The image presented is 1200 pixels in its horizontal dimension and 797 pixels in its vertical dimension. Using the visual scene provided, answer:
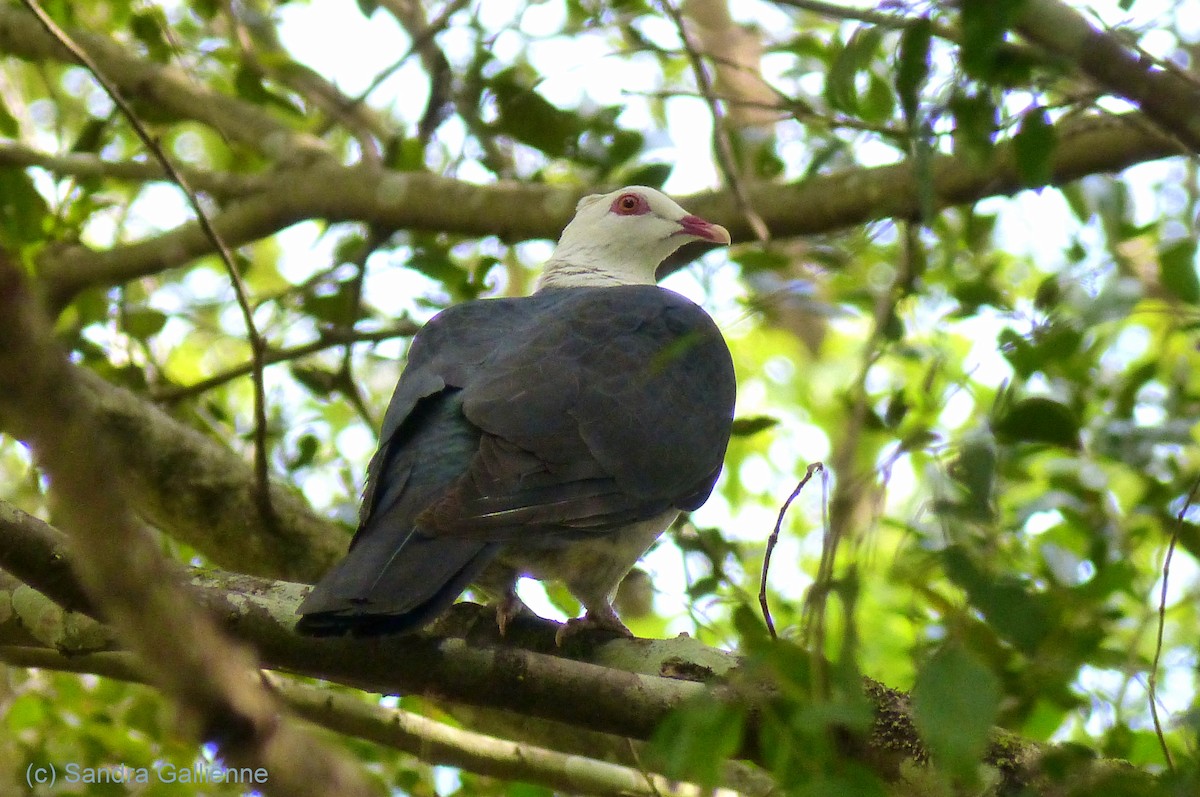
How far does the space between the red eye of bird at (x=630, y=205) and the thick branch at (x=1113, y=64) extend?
2.33 metres

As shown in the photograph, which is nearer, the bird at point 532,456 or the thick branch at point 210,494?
the bird at point 532,456

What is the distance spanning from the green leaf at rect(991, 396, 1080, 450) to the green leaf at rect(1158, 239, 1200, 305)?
0.44 m

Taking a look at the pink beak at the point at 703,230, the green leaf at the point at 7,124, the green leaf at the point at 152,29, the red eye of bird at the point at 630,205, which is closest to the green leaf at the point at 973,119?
the pink beak at the point at 703,230

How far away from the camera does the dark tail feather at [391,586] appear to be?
7.84 ft

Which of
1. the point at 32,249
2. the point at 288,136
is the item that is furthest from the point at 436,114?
the point at 32,249

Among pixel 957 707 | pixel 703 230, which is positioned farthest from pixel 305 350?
pixel 957 707

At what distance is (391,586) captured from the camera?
2494 mm

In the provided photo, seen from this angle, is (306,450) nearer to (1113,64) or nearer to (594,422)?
(594,422)

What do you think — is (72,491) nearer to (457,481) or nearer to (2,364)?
(2,364)

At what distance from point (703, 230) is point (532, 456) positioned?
1.94 metres

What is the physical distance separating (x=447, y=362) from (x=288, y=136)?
2214mm

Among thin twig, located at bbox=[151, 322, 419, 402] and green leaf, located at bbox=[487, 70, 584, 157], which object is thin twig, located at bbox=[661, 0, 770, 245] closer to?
green leaf, located at bbox=[487, 70, 584, 157]

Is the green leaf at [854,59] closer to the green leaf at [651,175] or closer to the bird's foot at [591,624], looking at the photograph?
the bird's foot at [591,624]

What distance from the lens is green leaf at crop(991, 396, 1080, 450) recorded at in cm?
292
